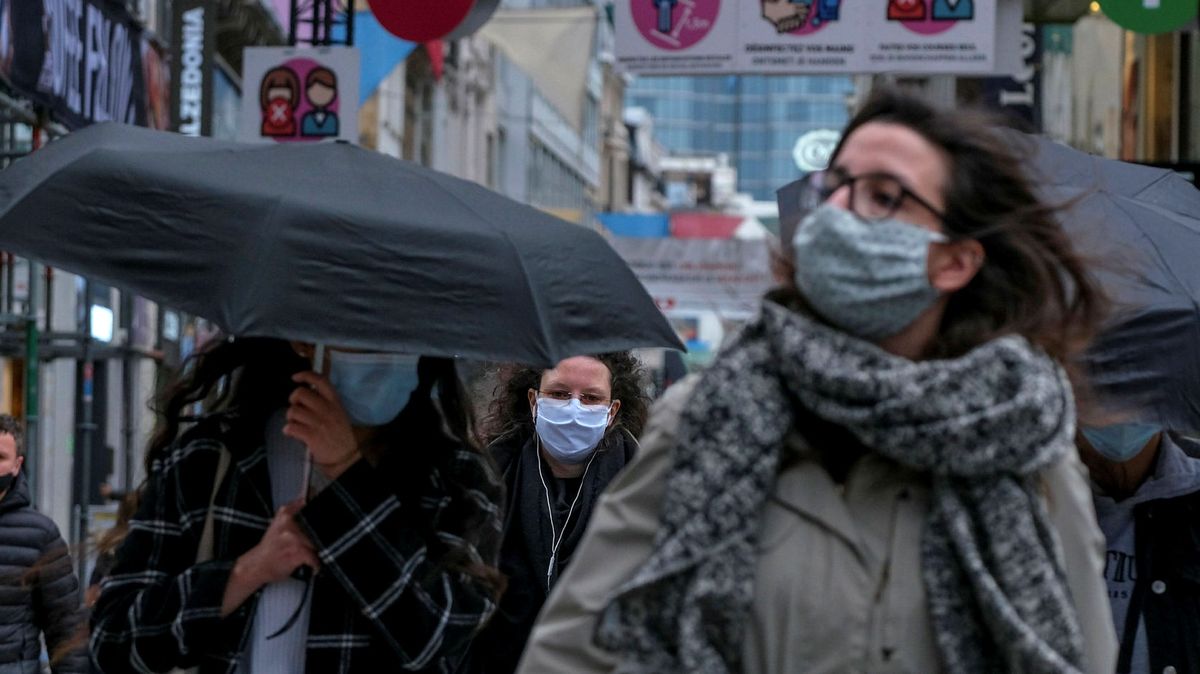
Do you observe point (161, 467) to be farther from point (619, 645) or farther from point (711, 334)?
point (711, 334)

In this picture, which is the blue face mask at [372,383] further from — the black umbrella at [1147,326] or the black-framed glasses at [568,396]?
the black-framed glasses at [568,396]

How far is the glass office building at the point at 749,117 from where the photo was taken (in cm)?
17988

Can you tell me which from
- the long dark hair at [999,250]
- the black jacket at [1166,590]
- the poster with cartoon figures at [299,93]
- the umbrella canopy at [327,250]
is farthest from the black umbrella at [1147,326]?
the poster with cartoon figures at [299,93]

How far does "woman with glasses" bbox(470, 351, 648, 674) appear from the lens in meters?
6.50

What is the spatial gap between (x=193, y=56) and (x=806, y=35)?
8.84 meters

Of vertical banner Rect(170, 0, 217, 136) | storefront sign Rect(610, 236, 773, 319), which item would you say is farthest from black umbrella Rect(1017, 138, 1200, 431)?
storefront sign Rect(610, 236, 773, 319)

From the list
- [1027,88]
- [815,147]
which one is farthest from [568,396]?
[815,147]

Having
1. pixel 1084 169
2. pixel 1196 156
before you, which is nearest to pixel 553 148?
pixel 1196 156

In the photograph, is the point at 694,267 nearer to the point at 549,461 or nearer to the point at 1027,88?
the point at 1027,88

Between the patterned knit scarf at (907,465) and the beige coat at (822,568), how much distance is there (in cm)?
Result: 4

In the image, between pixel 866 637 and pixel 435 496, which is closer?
pixel 866 637

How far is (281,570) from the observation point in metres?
4.30

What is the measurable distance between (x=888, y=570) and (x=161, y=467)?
1830mm

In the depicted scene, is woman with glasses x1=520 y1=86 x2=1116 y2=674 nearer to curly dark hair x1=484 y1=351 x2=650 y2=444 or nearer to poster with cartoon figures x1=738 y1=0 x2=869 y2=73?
curly dark hair x1=484 y1=351 x2=650 y2=444
